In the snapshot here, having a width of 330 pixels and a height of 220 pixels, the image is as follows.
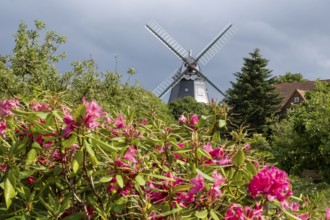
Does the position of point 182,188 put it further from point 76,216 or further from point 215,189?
point 76,216

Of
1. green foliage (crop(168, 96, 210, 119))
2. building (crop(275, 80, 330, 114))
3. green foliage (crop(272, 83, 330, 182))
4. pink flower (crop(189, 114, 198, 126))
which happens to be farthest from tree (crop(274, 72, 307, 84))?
pink flower (crop(189, 114, 198, 126))

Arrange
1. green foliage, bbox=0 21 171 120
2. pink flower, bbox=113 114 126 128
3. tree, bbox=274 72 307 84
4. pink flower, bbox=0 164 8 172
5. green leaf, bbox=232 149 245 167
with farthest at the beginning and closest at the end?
tree, bbox=274 72 307 84
green foliage, bbox=0 21 171 120
pink flower, bbox=113 114 126 128
green leaf, bbox=232 149 245 167
pink flower, bbox=0 164 8 172

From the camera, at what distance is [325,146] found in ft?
54.4

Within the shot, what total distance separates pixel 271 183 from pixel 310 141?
1545 cm

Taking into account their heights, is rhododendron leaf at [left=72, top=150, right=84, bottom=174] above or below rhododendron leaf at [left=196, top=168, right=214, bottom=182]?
below

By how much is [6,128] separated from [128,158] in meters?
0.85

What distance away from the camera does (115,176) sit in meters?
2.72

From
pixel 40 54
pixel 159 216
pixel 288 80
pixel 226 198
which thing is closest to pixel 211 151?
pixel 226 198

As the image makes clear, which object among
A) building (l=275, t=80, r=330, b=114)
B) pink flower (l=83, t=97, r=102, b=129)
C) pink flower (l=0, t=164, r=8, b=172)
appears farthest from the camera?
building (l=275, t=80, r=330, b=114)

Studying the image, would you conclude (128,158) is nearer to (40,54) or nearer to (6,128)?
(6,128)

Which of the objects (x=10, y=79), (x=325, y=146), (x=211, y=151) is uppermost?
(x=325, y=146)

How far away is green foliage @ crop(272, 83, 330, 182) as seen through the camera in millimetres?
16938

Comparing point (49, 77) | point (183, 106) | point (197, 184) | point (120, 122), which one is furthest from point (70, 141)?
point (183, 106)

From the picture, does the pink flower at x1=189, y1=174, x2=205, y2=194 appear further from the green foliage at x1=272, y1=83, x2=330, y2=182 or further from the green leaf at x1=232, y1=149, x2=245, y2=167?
the green foliage at x1=272, y1=83, x2=330, y2=182
